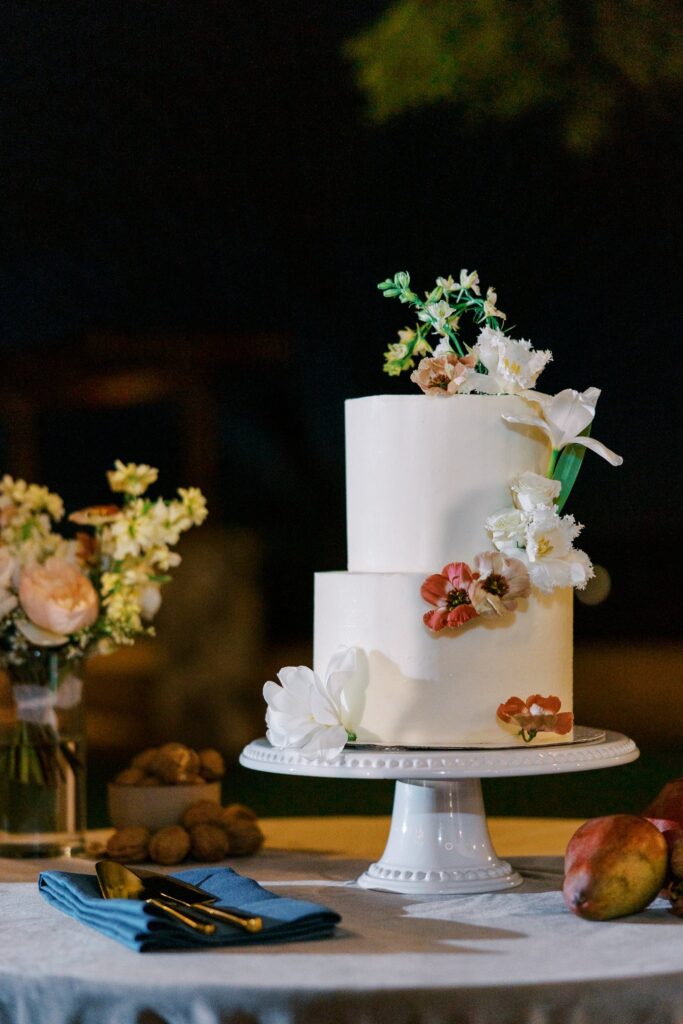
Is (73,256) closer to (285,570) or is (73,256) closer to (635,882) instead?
(285,570)

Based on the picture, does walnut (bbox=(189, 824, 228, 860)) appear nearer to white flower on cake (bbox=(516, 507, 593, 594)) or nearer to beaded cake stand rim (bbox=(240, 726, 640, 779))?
beaded cake stand rim (bbox=(240, 726, 640, 779))

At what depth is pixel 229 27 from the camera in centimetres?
311

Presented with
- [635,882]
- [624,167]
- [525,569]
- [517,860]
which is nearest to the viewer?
[635,882]

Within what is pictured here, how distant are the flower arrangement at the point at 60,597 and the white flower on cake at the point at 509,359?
64 cm

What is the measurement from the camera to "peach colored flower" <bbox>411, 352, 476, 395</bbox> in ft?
5.86

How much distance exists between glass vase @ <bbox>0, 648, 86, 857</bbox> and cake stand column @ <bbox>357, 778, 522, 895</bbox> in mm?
567

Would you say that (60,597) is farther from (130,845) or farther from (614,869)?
(614,869)

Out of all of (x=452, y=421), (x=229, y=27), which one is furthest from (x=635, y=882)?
(x=229, y=27)

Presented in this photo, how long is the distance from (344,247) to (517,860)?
1.59 m

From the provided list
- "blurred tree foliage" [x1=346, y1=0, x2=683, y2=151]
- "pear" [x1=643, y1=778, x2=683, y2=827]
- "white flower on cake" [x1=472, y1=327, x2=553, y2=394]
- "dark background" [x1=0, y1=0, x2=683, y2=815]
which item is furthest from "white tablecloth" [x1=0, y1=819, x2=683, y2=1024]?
"blurred tree foliage" [x1=346, y1=0, x2=683, y2=151]

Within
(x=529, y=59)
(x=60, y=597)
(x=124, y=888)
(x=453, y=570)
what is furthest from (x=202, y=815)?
(x=529, y=59)

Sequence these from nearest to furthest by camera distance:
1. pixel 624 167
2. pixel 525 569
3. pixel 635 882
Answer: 1. pixel 635 882
2. pixel 525 569
3. pixel 624 167

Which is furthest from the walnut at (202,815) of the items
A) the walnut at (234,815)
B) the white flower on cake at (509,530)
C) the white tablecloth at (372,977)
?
the white flower on cake at (509,530)

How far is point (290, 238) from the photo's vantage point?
3162 mm
